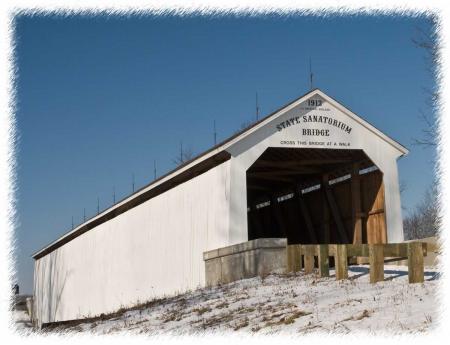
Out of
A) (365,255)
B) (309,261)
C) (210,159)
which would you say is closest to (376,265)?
(365,255)

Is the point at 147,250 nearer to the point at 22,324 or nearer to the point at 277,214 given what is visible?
the point at 277,214

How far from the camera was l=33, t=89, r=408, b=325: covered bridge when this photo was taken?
16.0 meters

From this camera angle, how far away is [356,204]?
60.5 feet

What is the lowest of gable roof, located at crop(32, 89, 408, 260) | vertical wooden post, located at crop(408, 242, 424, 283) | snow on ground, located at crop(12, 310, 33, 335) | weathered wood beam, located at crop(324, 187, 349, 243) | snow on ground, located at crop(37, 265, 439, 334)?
snow on ground, located at crop(12, 310, 33, 335)

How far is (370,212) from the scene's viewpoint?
18172 millimetres

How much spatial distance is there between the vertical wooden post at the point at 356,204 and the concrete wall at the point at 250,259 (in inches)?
187

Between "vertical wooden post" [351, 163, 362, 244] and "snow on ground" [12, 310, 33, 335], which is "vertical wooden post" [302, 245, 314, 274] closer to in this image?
"snow on ground" [12, 310, 33, 335]

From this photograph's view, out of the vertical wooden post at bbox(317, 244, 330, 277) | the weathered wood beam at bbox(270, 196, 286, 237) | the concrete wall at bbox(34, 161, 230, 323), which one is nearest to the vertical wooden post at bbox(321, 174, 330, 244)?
the weathered wood beam at bbox(270, 196, 286, 237)

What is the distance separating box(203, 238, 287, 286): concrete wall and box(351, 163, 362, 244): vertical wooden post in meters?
4.76

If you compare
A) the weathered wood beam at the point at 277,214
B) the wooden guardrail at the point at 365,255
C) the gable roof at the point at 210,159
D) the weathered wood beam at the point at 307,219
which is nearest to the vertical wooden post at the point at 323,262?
the wooden guardrail at the point at 365,255

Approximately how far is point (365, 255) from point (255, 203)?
51.1 ft

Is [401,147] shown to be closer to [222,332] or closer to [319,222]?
[319,222]

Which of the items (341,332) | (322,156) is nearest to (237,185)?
(322,156)

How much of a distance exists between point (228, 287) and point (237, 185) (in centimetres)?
292
